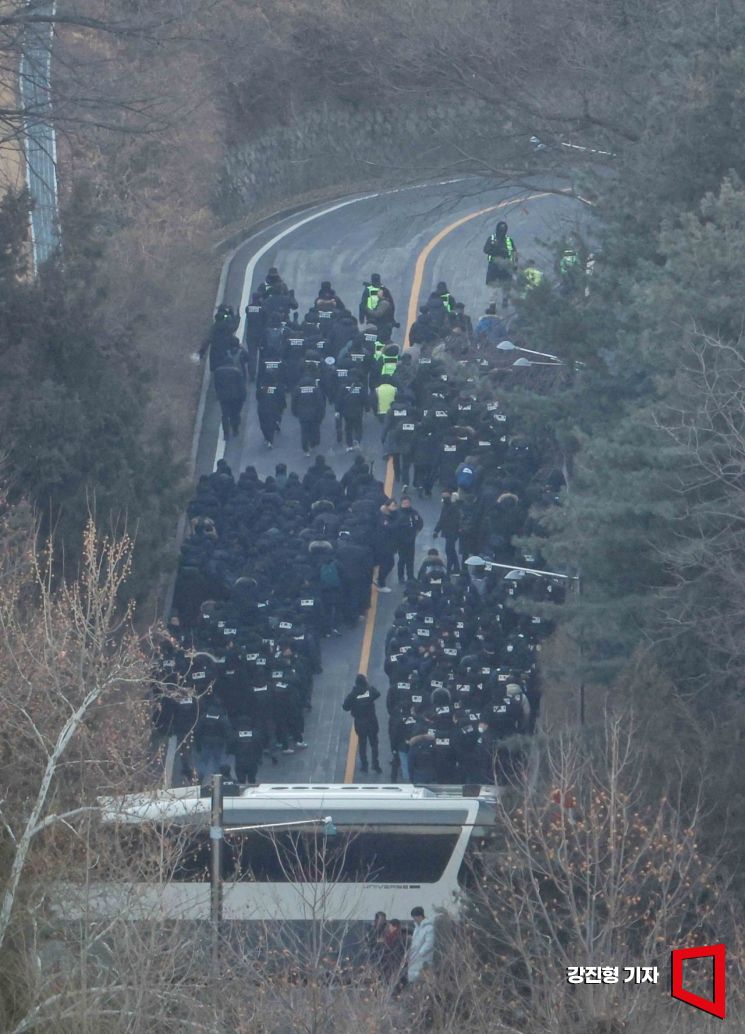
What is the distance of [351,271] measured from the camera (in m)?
38.3

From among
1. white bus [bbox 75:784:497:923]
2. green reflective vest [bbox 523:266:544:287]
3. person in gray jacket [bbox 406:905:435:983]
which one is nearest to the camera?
person in gray jacket [bbox 406:905:435:983]

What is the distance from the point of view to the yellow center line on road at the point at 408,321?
847 inches

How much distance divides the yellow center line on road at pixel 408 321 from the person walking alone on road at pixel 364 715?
363 millimetres

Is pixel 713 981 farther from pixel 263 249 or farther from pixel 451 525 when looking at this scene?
pixel 263 249

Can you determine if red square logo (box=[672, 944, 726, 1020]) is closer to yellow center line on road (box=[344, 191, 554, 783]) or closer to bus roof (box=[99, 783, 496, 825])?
bus roof (box=[99, 783, 496, 825])

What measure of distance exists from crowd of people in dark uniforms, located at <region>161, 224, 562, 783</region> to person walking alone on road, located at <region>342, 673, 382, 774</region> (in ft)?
0.08

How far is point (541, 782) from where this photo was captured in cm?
1514

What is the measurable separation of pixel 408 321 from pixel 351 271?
368 cm

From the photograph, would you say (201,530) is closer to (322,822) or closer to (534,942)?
(322,822)

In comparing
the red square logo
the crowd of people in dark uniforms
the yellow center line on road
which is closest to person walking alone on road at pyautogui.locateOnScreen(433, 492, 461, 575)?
the crowd of people in dark uniforms

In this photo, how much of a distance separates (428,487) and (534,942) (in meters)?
15.3

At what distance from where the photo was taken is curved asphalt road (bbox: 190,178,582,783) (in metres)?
22.4

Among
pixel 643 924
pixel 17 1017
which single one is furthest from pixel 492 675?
pixel 17 1017

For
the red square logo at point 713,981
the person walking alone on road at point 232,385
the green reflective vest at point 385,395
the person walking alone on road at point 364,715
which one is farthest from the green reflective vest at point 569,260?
the red square logo at point 713,981
